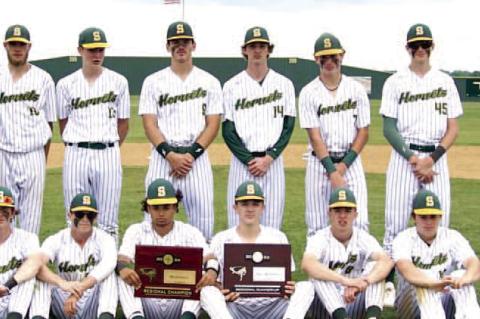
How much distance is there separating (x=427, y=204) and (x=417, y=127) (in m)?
0.80

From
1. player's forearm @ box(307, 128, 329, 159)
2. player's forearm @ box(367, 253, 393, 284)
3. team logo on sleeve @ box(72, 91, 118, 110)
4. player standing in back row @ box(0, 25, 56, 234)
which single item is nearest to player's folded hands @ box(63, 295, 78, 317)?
player standing in back row @ box(0, 25, 56, 234)

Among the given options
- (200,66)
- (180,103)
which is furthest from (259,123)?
(200,66)

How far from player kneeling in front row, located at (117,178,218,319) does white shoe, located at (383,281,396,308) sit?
120 centimetres

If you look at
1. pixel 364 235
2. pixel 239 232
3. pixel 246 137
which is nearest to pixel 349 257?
pixel 364 235

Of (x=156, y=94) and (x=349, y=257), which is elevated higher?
(x=156, y=94)

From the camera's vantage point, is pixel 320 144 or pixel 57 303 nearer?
pixel 57 303

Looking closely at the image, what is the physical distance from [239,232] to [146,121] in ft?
4.01

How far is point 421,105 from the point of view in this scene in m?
5.92

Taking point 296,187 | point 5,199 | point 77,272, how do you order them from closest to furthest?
1. point 5,199
2. point 77,272
3. point 296,187

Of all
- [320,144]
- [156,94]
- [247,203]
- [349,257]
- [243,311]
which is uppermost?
[156,94]

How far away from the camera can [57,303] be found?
5266 millimetres

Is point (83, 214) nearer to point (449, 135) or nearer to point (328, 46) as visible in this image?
point (328, 46)

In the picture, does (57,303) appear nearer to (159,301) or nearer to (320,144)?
(159,301)

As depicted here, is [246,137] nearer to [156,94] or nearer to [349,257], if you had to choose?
[156,94]
